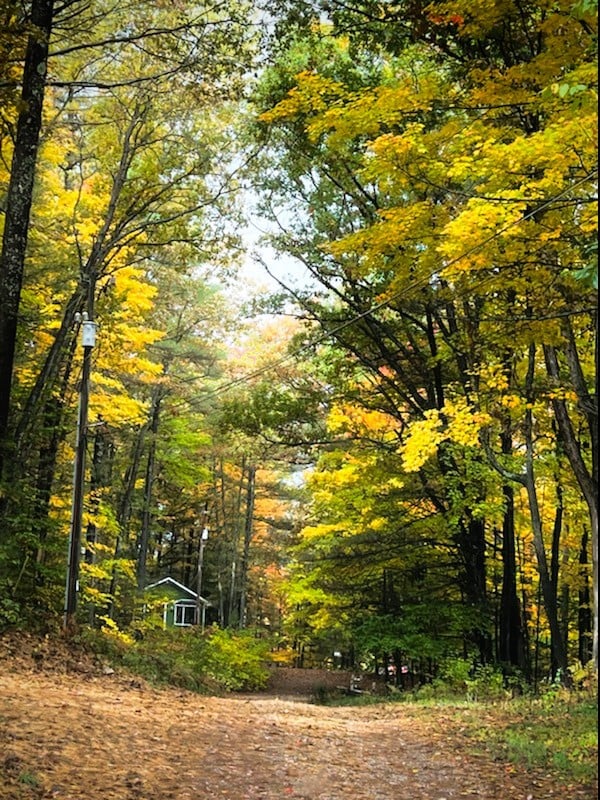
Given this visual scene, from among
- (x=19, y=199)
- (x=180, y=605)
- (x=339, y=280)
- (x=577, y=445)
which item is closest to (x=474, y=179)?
(x=577, y=445)

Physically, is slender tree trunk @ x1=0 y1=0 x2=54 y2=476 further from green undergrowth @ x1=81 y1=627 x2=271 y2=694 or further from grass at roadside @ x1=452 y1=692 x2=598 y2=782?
grass at roadside @ x1=452 y1=692 x2=598 y2=782

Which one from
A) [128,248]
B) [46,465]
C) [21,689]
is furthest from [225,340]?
[21,689]

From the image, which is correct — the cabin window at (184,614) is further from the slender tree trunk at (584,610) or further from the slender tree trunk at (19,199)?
the slender tree trunk at (19,199)

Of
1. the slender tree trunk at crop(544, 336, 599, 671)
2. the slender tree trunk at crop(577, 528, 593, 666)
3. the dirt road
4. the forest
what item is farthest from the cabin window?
the slender tree trunk at crop(544, 336, 599, 671)

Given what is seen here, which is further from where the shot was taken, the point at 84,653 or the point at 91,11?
the point at 84,653

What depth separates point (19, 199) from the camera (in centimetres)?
819

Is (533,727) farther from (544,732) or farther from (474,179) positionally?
(474,179)

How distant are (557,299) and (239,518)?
25.3m

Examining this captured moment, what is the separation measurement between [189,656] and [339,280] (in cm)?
878

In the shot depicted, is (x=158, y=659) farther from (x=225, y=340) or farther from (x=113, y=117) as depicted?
(x=225, y=340)

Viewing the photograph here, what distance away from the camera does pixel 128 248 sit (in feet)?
47.4

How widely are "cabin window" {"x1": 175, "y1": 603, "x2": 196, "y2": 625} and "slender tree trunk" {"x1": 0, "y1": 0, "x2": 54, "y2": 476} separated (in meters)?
32.5

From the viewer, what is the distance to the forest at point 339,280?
728 centimetres

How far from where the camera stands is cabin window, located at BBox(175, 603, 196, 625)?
38.6m
